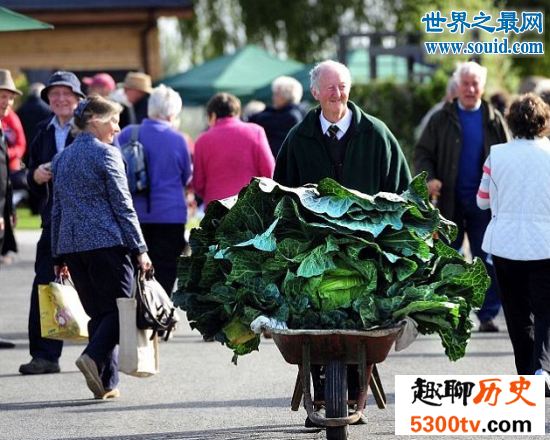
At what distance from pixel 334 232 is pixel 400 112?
17.1m

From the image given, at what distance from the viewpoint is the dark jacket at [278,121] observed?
1324 centimetres

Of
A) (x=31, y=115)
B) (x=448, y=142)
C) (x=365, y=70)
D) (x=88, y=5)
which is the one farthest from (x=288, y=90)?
(x=88, y=5)

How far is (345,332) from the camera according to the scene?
22.6ft

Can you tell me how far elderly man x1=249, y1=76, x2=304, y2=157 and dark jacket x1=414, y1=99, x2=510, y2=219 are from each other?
4.93ft

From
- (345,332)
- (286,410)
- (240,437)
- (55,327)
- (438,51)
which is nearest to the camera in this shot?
(345,332)

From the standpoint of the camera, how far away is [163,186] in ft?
37.6

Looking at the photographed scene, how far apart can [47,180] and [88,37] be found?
78.5 ft

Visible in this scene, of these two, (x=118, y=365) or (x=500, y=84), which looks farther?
(x=500, y=84)

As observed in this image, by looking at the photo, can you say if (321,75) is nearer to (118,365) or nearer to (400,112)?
(118,365)

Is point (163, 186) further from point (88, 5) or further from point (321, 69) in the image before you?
point (88, 5)

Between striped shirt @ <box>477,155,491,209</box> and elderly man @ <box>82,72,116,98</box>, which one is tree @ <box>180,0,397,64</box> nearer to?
elderly man @ <box>82,72,116,98</box>

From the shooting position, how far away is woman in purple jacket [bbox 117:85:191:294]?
449 inches

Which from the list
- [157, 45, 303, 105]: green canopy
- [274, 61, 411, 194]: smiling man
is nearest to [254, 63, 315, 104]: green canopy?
[157, 45, 303, 105]: green canopy

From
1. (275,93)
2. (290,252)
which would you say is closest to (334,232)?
(290,252)
